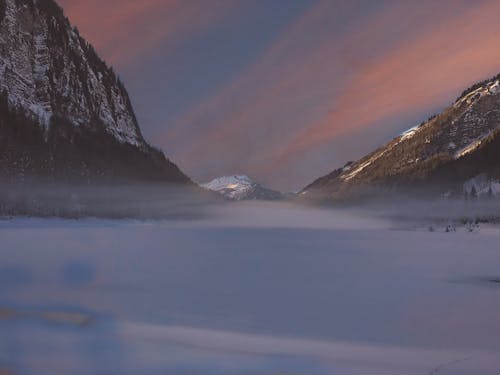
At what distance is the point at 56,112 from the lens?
6073 inches

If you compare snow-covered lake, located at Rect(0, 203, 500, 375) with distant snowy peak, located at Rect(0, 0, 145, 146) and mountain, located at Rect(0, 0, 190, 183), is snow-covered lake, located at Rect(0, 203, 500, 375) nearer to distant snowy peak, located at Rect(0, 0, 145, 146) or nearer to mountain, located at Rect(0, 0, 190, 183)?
mountain, located at Rect(0, 0, 190, 183)

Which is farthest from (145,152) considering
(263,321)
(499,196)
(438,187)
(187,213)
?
(263,321)

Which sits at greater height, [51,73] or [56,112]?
[51,73]

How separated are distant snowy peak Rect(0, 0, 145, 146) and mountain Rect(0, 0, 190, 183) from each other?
0.34 meters

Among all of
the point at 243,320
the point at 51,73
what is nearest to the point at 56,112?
the point at 51,73

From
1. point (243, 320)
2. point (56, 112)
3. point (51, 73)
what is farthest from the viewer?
point (51, 73)

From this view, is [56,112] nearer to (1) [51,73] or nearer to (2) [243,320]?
(1) [51,73]

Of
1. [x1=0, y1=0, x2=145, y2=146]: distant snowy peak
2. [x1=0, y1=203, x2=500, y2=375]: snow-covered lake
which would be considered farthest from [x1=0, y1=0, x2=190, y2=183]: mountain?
[x1=0, y1=203, x2=500, y2=375]: snow-covered lake

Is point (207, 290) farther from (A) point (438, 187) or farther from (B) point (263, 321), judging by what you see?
(A) point (438, 187)

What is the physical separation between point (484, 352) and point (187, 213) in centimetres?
15451

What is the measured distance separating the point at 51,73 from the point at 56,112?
81.8 ft

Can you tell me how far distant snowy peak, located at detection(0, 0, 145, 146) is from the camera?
152 meters

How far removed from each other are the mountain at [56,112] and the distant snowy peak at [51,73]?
34cm

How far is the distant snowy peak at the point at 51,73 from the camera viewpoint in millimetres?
151500
